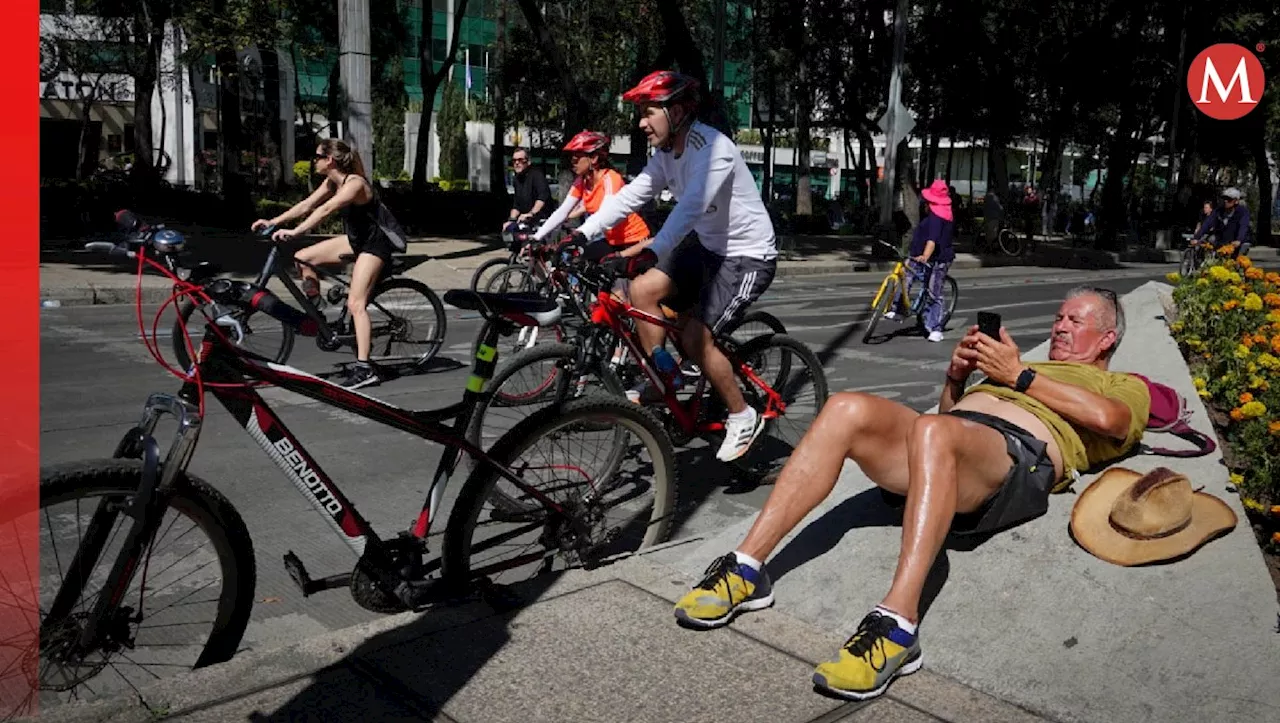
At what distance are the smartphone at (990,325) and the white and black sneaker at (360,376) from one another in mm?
5170

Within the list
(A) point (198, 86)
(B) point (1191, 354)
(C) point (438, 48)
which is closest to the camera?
(B) point (1191, 354)

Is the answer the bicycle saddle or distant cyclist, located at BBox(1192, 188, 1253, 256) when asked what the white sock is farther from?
distant cyclist, located at BBox(1192, 188, 1253, 256)

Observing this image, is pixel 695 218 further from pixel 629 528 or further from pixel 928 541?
pixel 928 541

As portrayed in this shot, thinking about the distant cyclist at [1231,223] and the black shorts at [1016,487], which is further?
the distant cyclist at [1231,223]

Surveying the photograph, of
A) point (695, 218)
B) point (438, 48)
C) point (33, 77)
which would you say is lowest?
point (695, 218)

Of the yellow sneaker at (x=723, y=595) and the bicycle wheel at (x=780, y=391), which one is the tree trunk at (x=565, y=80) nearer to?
the bicycle wheel at (x=780, y=391)

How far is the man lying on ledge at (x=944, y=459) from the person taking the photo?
3.22m

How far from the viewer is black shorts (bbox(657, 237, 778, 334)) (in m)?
5.44

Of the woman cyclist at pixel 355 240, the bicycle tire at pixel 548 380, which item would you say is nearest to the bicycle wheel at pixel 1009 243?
the woman cyclist at pixel 355 240

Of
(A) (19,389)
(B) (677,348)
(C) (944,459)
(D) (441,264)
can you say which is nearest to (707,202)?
(B) (677,348)

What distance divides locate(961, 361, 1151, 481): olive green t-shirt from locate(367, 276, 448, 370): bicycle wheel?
5.48 metres

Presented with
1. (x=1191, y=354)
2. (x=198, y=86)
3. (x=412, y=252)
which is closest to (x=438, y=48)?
(x=198, y=86)

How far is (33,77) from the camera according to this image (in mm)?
10984

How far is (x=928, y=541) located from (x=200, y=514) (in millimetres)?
1991
